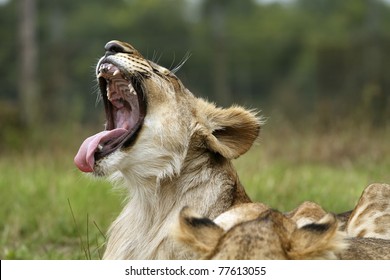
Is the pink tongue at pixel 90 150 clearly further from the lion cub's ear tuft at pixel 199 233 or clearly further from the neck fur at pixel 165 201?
the lion cub's ear tuft at pixel 199 233

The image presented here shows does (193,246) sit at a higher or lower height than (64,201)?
higher

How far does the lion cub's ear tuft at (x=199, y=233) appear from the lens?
10.5 feet

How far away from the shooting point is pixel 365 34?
16.3 m

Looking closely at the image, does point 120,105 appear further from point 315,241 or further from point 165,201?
point 315,241

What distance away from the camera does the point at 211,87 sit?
16.4 metres

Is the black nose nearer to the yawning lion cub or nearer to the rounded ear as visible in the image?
the yawning lion cub

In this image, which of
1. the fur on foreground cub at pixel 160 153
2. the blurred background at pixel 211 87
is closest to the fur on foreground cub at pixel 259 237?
the fur on foreground cub at pixel 160 153

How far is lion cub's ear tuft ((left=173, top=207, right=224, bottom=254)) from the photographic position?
3.20m

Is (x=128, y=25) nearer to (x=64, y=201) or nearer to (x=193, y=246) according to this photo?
(x=64, y=201)

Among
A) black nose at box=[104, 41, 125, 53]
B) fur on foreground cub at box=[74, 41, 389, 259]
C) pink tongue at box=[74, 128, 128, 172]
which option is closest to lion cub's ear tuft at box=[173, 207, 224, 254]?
fur on foreground cub at box=[74, 41, 389, 259]

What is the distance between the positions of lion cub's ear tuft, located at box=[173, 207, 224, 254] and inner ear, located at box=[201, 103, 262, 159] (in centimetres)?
123

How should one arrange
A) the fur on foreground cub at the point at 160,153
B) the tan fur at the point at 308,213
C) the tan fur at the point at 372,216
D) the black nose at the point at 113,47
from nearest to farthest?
the tan fur at the point at 308,213
the fur on foreground cub at the point at 160,153
the black nose at the point at 113,47
the tan fur at the point at 372,216

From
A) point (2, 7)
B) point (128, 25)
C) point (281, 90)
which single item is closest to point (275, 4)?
point (128, 25)

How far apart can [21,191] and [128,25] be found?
1893 centimetres
